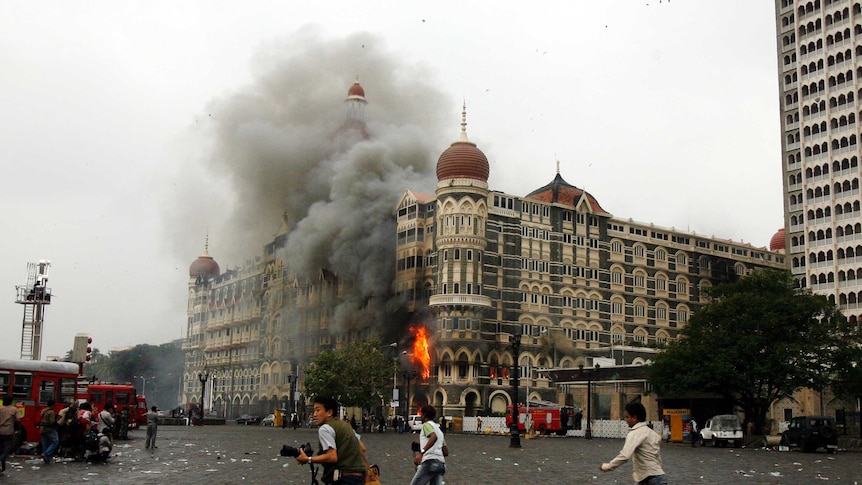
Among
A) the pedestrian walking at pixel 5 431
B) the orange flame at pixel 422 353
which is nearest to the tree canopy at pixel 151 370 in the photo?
the orange flame at pixel 422 353

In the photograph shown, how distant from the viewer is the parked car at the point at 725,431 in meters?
45.2

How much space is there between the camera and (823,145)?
302 ft

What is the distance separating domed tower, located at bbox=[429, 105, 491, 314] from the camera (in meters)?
83.2

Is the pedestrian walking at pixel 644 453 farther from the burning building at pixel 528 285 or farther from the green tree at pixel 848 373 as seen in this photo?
the burning building at pixel 528 285

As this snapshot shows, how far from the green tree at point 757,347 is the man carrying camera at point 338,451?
42965 millimetres

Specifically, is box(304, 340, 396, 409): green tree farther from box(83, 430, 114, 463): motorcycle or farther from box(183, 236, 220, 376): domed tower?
box(183, 236, 220, 376): domed tower

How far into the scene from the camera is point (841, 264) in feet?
294

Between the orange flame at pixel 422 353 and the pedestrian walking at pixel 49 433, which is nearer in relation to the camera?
the pedestrian walking at pixel 49 433

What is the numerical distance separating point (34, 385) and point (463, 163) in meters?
59.5

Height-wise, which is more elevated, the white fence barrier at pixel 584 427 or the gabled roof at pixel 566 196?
the gabled roof at pixel 566 196

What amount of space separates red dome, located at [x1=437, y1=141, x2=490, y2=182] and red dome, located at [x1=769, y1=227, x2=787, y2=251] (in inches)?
2017

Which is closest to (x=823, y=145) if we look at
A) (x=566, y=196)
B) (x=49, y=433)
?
(x=566, y=196)

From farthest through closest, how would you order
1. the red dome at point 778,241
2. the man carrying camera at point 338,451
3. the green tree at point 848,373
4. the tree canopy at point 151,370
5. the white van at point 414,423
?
the tree canopy at point 151,370, the red dome at point 778,241, the white van at point 414,423, the green tree at point 848,373, the man carrying camera at point 338,451

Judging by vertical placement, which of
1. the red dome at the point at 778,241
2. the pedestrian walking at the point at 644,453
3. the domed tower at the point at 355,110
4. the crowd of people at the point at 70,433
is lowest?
the crowd of people at the point at 70,433
